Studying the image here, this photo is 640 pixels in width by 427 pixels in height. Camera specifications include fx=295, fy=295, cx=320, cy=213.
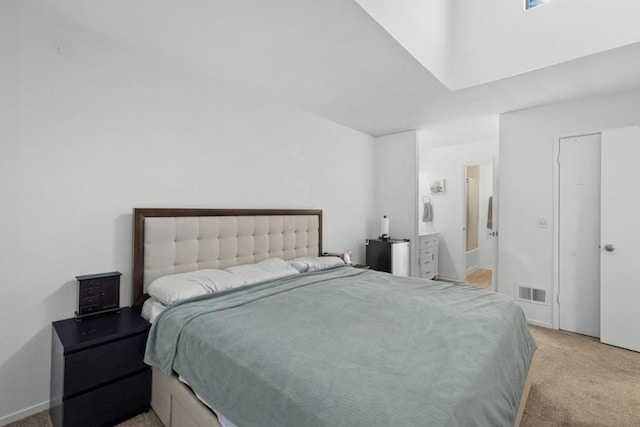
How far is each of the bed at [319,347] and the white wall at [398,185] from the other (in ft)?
6.41

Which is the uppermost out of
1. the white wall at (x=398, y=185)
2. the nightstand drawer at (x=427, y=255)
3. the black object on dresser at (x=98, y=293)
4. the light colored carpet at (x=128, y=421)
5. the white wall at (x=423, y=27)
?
the white wall at (x=423, y=27)

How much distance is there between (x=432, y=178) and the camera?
592 centimetres

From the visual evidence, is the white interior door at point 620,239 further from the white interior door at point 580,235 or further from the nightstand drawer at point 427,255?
the nightstand drawer at point 427,255

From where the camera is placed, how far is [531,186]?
350 cm

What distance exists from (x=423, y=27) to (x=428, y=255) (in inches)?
143

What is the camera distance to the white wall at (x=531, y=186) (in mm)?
3258

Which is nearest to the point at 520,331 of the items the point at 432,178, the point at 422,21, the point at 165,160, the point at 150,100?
the point at 422,21

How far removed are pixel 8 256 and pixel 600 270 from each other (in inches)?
194

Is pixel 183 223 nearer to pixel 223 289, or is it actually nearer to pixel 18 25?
pixel 223 289

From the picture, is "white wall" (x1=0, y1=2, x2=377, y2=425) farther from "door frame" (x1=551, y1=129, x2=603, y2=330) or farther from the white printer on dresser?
"door frame" (x1=551, y1=129, x2=603, y2=330)

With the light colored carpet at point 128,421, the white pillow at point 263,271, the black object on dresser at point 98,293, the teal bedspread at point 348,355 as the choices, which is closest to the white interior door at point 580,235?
the teal bedspread at point 348,355

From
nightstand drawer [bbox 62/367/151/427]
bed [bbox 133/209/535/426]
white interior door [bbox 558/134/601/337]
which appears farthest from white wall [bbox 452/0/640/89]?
nightstand drawer [bbox 62/367/151/427]

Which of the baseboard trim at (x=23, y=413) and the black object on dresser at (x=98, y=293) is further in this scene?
the black object on dresser at (x=98, y=293)

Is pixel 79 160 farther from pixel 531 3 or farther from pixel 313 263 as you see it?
pixel 531 3
